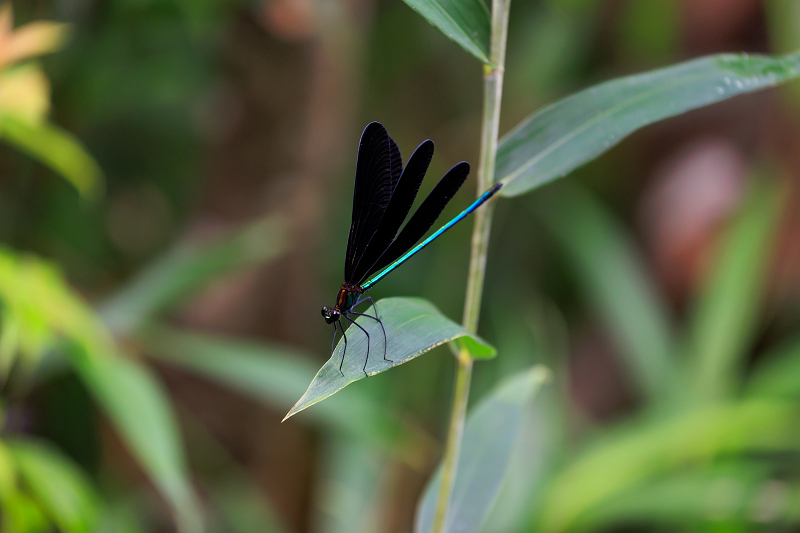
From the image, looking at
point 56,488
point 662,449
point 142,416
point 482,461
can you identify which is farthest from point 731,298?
point 56,488

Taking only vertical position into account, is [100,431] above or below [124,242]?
below

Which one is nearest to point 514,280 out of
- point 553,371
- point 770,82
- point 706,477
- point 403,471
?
point 553,371

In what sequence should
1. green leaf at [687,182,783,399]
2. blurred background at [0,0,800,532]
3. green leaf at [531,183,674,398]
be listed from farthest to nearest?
green leaf at [531,183,674,398], green leaf at [687,182,783,399], blurred background at [0,0,800,532]

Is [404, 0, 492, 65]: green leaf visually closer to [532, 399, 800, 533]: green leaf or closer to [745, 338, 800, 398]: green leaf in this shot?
[532, 399, 800, 533]: green leaf

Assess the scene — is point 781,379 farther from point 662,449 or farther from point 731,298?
point 662,449

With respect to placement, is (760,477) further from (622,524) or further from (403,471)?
(403,471)

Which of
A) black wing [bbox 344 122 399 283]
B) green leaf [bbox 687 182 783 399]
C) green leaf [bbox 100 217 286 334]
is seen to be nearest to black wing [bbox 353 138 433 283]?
black wing [bbox 344 122 399 283]

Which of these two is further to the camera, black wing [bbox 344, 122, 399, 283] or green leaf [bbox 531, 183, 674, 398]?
green leaf [bbox 531, 183, 674, 398]
